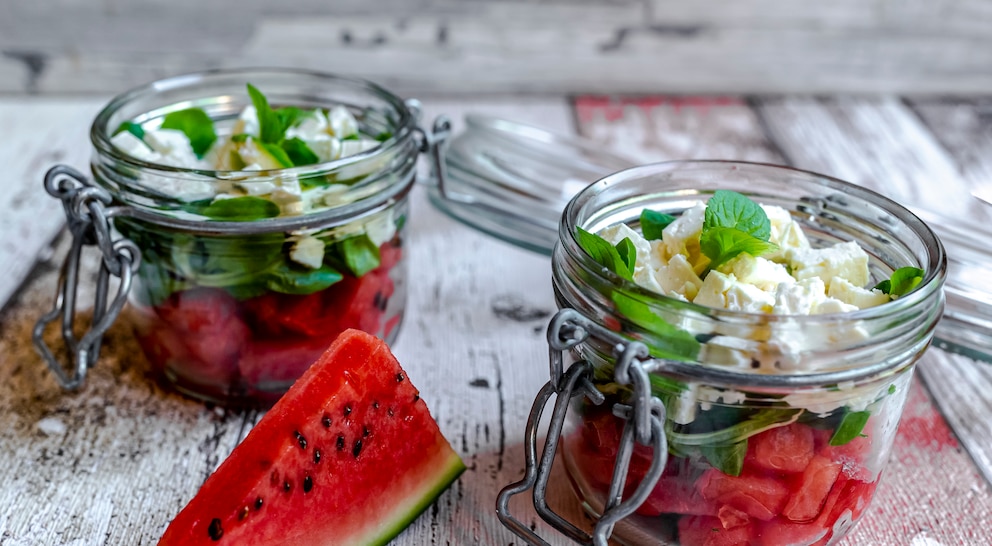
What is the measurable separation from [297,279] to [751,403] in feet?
1.76

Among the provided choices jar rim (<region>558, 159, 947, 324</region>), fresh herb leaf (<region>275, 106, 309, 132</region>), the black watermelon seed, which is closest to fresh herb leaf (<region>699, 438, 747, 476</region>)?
jar rim (<region>558, 159, 947, 324</region>)

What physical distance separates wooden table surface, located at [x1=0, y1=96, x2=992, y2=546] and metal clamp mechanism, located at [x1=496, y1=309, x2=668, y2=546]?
0.40ft

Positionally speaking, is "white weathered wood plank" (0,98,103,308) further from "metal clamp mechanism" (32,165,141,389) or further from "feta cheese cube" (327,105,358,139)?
"feta cheese cube" (327,105,358,139)

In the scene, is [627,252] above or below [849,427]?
above

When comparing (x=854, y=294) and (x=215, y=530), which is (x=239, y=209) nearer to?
(x=215, y=530)

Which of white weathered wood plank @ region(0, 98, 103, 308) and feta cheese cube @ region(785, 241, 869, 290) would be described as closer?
feta cheese cube @ region(785, 241, 869, 290)

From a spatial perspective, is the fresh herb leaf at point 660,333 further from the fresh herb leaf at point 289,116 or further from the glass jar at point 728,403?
the fresh herb leaf at point 289,116

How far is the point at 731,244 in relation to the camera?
0.91m

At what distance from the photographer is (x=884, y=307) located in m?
0.81

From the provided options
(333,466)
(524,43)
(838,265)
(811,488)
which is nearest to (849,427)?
(811,488)

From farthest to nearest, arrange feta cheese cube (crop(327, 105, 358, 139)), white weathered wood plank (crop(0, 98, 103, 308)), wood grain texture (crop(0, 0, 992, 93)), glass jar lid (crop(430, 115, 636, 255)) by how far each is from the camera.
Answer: wood grain texture (crop(0, 0, 992, 93)) < white weathered wood plank (crop(0, 98, 103, 308)) < glass jar lid (crop(430, 115, 636, 255)) < feta cheese cube (crop(327, 105, 358, 139))

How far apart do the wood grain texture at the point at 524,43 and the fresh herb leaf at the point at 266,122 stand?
1151 millimetres

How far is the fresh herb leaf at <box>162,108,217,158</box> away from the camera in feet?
4.06

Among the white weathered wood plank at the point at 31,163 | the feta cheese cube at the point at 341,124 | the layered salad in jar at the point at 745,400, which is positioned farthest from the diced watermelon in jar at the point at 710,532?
the white weathered wood plank at the point at 31,163
